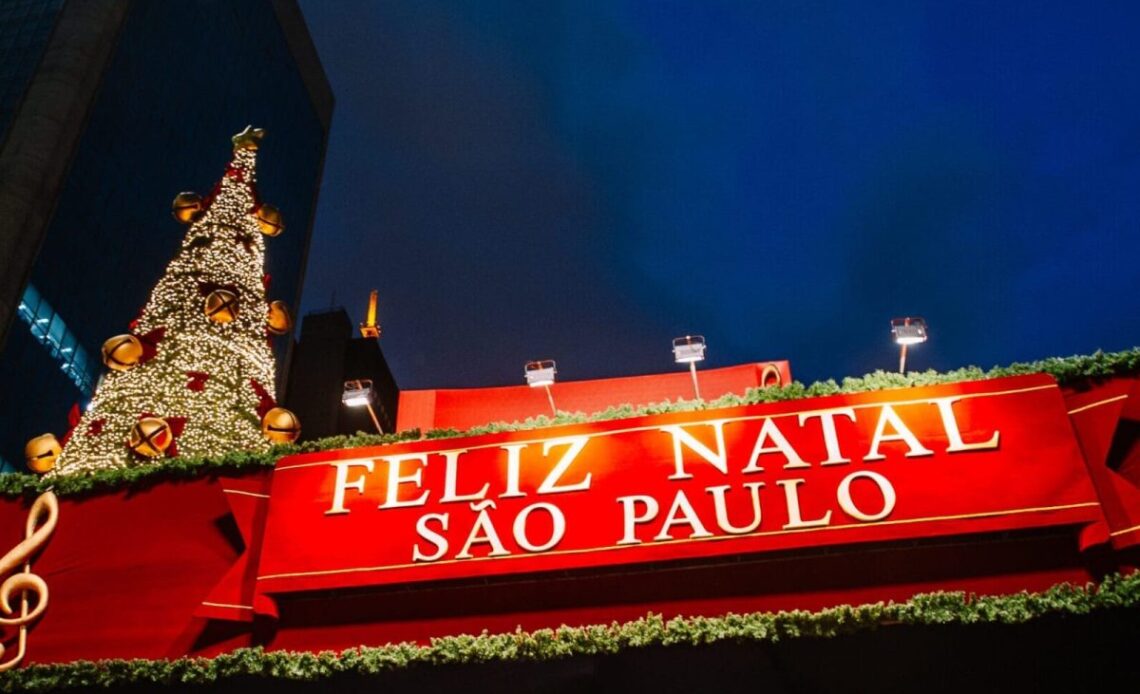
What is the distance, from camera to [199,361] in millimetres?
9344

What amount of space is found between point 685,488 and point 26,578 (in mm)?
5732

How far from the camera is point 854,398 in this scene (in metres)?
6.29

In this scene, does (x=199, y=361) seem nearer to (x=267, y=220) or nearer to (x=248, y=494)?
(x=267, y=220)

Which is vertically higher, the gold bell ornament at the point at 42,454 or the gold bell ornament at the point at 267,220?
the gold bell ornament at the point at 267,220

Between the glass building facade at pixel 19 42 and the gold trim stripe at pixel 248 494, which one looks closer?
the gold trim stripe at pixel 248 494

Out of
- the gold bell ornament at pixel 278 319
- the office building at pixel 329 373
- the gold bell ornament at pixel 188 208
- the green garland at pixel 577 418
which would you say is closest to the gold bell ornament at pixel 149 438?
the green garland at pixel 577 418

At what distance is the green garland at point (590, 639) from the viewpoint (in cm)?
528

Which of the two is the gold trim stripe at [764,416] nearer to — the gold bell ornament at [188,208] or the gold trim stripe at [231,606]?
the gold trim stripe at [231,606]

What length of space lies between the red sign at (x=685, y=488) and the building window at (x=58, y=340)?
3792 cm

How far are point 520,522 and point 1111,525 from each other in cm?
428

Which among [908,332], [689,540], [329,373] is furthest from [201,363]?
[329,373]

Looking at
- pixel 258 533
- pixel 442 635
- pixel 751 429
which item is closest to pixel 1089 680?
pixel 751 429

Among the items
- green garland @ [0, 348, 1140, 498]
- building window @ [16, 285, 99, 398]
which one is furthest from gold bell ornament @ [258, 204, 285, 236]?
building window @ [16, 285, 99, 398]

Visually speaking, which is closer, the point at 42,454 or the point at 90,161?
the point at 42,454
